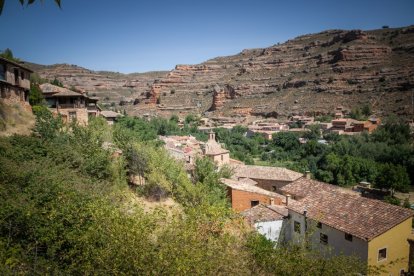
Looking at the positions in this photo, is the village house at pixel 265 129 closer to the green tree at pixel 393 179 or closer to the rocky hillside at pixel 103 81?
the green tree at pixel 393 179

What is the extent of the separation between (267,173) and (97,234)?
1197 inches

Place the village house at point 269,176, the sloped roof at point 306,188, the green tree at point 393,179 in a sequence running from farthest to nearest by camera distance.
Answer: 1. the green tree at point 393,179
2. the village house at point 269,176
3. the sloped roof at point 306,188

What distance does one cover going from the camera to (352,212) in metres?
19.0

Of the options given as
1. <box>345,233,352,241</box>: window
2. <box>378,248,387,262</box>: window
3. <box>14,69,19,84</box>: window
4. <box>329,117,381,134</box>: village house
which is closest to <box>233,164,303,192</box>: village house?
<box>345,233,352,241</box>: window

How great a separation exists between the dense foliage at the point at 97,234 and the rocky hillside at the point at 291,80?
77.4 meters

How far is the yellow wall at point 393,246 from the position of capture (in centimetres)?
1666

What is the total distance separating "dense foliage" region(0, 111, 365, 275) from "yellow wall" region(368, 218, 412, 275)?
7.26 meters

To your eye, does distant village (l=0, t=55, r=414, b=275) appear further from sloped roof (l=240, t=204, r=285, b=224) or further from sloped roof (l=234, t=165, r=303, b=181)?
sloped roof (l=234, t=165, r=303, b=181)

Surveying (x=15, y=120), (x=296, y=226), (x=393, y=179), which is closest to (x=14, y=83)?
(x=15, y=120)

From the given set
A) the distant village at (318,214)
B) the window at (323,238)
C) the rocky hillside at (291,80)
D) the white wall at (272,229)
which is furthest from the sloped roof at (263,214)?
the rocky hillside at (291,80)

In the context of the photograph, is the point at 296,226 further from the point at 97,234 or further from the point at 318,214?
the point at 97,234

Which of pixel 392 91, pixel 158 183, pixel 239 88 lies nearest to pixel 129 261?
pixel 158 183

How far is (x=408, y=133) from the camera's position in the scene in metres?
57.2

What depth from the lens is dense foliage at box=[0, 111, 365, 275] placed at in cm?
762
